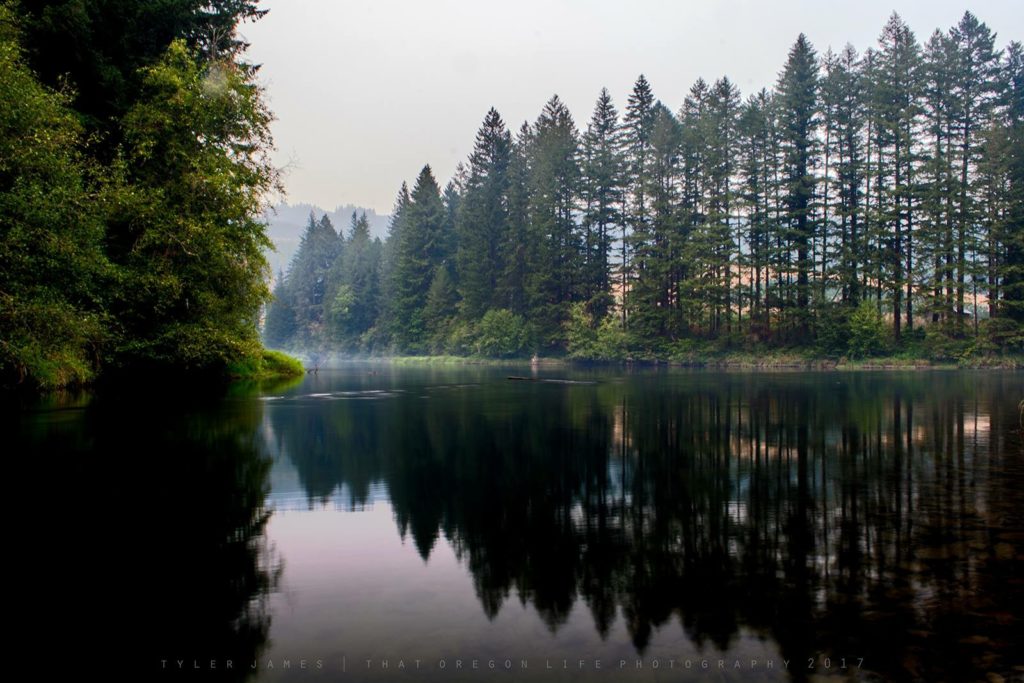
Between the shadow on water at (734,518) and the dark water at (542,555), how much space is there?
39 millimetres

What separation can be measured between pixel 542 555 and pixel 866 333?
186ft

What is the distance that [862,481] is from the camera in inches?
441

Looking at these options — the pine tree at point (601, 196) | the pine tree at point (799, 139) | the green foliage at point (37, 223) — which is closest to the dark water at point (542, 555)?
the green foliage at point (37, 223)

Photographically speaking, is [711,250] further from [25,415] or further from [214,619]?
[214,619]

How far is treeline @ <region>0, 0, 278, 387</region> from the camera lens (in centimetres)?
1998

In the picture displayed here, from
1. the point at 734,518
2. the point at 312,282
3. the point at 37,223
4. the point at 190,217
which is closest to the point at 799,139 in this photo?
the point at 190,217

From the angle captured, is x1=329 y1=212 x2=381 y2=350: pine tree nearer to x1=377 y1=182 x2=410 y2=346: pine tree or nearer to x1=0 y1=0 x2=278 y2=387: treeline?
x1=377 y1=182 x2=410 y2=346: pine tree

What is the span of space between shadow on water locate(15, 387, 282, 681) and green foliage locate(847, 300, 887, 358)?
52.7m

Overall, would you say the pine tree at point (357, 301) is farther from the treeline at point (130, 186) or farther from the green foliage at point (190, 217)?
the green foliage at point (190, 217)

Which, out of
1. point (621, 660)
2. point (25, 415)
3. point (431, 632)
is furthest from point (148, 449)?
point (621, 660)

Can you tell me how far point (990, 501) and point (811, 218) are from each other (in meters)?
60.5

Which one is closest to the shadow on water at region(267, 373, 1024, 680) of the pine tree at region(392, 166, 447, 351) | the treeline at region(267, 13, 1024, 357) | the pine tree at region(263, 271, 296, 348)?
the treeline at region(267, 13, 1024, 357)

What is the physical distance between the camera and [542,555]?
300 inches

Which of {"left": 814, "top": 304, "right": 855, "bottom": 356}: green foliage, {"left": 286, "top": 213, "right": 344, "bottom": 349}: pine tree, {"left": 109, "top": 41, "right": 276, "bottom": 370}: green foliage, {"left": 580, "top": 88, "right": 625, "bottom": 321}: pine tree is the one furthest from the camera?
{"left": 286, "top": 213, "right": 344, "bottom": 349}: pine tree
